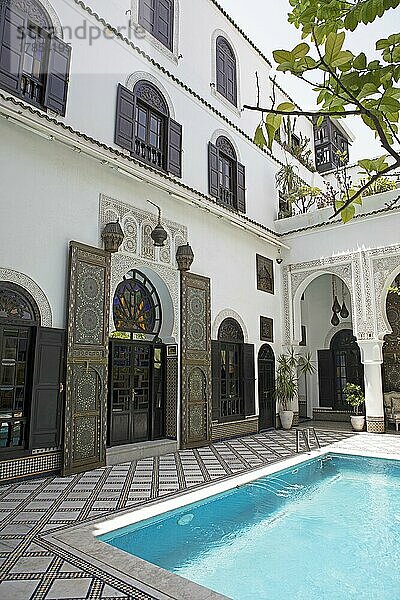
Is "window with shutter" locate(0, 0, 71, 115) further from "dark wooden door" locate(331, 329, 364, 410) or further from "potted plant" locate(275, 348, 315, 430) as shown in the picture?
"dark wooden door" locate(331, 329, 364, 410)

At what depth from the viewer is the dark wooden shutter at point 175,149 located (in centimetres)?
848

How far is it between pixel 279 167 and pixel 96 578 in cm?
1116

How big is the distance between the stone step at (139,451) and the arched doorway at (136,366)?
0.25 m

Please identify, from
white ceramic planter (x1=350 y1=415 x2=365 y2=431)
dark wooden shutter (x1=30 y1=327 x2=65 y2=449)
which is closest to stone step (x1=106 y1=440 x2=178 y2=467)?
dark wooden shutter (x1=30 y1=327 x2=65 y2=449)

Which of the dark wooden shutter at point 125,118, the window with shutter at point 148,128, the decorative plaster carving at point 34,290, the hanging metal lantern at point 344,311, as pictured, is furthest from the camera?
the hanging metal lantern at point 344,311

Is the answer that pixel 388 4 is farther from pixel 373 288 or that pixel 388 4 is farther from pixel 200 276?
pixel 373 288

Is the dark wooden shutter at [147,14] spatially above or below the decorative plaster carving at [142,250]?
above

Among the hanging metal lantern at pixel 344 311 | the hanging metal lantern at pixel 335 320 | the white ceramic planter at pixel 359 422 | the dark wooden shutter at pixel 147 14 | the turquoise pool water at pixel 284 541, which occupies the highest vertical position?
the dark wooden shutter at pixel 147 14

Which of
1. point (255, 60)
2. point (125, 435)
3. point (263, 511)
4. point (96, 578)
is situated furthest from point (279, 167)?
point (96, 578)

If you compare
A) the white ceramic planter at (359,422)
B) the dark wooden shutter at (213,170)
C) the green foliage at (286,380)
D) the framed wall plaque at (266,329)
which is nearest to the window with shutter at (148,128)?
the dark wooden shutter at (213,170)

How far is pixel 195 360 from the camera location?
8.31 m

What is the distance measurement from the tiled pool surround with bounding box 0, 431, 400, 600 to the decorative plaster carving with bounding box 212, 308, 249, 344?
6.84 ft

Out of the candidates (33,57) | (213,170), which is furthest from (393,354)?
(33,57)

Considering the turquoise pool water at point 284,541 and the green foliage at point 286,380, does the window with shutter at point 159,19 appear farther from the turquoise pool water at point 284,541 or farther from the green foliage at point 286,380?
the turquoise pool water at point 284,541
